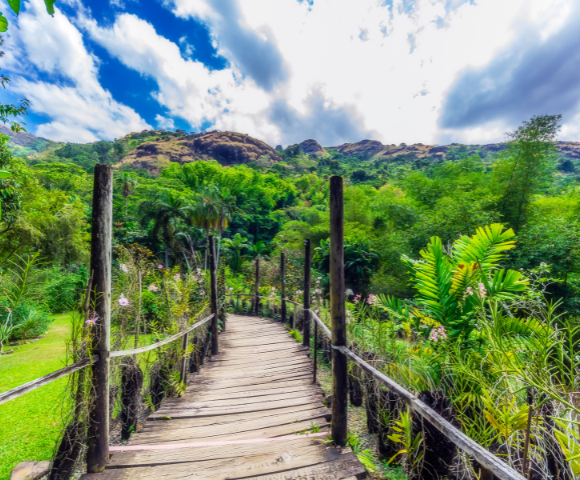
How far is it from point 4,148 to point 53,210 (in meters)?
10.9

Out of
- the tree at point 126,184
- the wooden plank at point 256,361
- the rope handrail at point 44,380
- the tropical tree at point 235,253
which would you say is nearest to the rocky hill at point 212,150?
the tree at point 126,184

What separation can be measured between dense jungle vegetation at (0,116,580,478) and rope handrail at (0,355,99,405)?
0.22 m

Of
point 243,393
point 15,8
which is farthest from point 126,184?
point 15,8

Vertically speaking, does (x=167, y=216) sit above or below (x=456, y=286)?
above

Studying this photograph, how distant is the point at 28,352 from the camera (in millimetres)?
6762

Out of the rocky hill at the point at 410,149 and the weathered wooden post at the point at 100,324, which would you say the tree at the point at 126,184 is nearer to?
the weathered wooden post at the point at 100,324

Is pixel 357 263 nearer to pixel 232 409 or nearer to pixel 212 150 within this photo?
pixel 232 409

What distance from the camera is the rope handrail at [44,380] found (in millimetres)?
1443

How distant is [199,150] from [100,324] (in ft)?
239

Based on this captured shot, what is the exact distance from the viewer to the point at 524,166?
9375 millimetres

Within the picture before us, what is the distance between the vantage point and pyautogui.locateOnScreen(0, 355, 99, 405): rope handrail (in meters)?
1.44

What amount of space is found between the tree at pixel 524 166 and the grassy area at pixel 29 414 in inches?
492

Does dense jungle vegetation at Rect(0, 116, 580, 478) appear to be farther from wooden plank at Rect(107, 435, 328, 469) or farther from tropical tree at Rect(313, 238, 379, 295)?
wooden plank at Rect(107, 435, 328, 469)

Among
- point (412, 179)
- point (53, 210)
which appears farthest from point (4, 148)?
point (412, 179)
